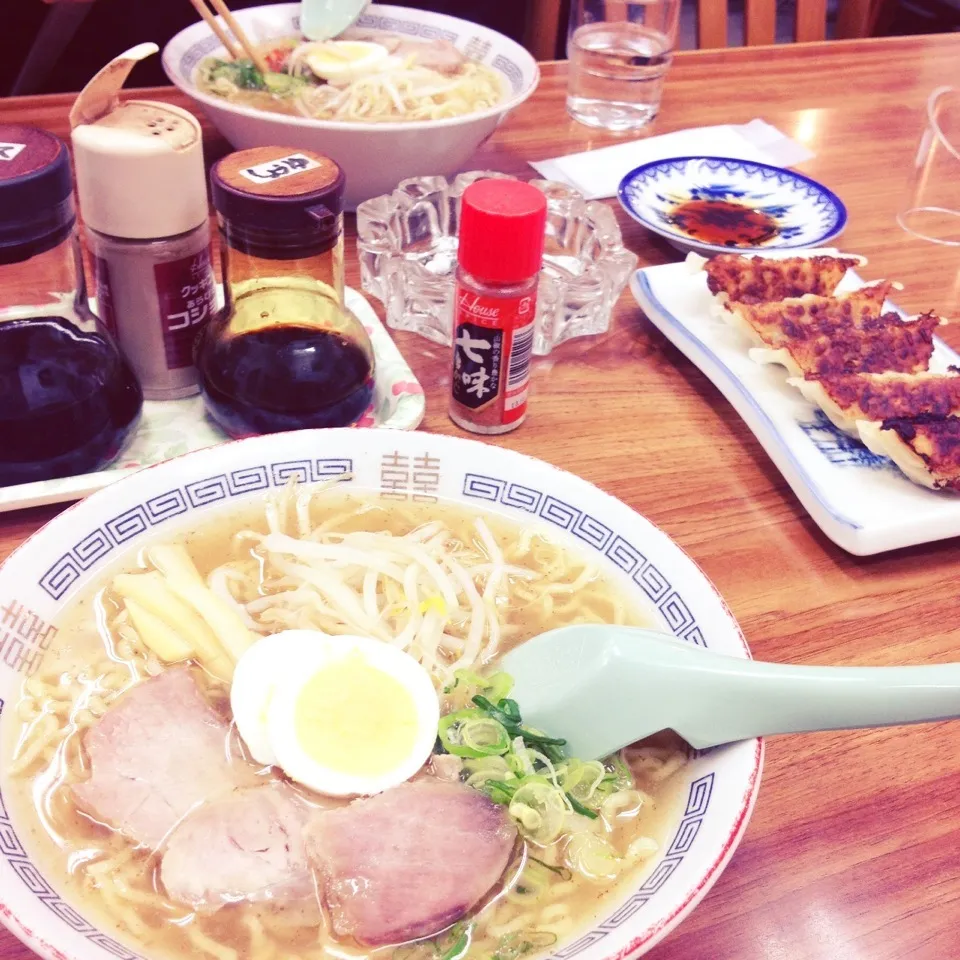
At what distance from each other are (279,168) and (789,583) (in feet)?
Answer: 2.95

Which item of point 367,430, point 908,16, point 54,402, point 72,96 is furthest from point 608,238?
point 908,16

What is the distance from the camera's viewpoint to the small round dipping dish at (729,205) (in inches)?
79.2

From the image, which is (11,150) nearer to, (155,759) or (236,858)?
(155,759)

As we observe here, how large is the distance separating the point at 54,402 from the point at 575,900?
2.90 feet

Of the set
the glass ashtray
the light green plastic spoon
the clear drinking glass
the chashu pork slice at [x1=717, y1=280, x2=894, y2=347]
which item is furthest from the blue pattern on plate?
the clear drinking glass

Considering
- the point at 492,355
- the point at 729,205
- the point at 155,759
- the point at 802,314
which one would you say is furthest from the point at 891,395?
the point at 155,759

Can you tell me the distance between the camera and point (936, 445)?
1359 millimetres

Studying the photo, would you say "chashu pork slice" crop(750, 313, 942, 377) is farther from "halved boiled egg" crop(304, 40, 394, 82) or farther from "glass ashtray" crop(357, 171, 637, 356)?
"halved boiled egg" crop(304, 40, 394, 82)

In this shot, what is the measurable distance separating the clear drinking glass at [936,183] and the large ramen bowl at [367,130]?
0.94m

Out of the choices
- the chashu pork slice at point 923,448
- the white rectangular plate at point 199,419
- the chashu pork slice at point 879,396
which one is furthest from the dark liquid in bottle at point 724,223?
the white rectangular plate at point 199,419

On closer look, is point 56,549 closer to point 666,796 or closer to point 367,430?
point 367,430

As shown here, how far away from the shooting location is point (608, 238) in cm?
184

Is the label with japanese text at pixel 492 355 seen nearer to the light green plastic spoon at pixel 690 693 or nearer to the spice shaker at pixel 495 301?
the spice shaker at pixel 495 301

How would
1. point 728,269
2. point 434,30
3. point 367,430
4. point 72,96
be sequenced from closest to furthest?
point 367,430
point 728,269
point 72,96
point 434,30
